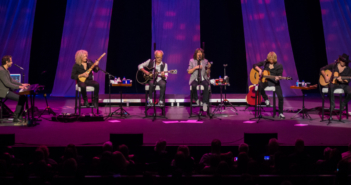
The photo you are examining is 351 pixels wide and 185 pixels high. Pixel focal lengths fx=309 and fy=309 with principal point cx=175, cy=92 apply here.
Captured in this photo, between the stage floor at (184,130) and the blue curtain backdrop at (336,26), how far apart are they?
4.47 metres

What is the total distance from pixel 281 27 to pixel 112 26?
6.13m

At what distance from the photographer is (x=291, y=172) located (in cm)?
266

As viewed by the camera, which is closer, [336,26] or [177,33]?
[336,26]

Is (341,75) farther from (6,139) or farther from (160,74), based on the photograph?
(6,139)

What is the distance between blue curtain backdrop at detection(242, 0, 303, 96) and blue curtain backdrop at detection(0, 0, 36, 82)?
24.6 ft

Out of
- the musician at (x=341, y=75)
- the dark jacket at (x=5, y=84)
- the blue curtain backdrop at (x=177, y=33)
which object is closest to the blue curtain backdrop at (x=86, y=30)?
the blue curtain backdrop at (x=177, y=33)

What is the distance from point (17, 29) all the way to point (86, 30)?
2.34 metres

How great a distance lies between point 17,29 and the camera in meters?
10.6

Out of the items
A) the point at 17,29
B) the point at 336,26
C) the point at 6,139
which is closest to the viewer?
the point at 6,139

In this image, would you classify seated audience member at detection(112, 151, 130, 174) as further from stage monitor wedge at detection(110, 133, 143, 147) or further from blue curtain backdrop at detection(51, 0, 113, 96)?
blue curtain backdrop at detection(51, 0, 113, 96)

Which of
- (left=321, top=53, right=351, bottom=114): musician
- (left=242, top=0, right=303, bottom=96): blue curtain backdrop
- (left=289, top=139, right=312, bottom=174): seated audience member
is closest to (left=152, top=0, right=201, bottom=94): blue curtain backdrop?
(left=242, top=0, right=303, bottom=96): blue curtain backdrop

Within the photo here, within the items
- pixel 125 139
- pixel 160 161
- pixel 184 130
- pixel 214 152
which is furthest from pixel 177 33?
pixel 160 161

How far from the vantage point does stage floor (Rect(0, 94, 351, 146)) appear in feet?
15.0

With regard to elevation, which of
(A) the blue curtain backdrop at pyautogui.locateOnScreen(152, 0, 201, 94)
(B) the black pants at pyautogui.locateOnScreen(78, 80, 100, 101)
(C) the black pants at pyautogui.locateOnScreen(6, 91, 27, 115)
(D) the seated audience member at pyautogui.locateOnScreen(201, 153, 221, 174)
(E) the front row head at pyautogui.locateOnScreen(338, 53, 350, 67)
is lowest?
(D) the seated audience member at pyautogui.locateOnScreen(201, 153, 221, 174)
